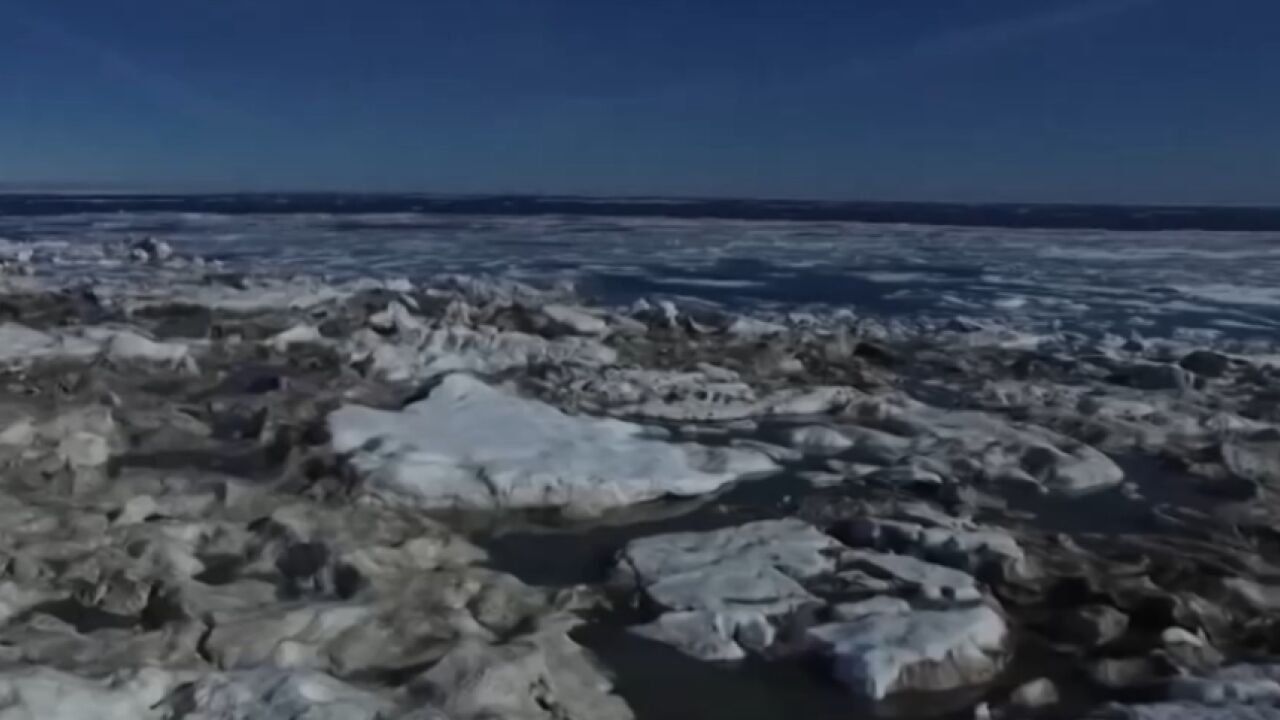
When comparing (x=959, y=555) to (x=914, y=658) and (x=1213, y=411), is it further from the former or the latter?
(x=1213, y=411)

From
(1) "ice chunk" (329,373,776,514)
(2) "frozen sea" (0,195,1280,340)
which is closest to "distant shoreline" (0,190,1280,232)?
(2) "frozen sea" (0,195,1280,340)

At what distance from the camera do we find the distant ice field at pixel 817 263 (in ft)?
45.4

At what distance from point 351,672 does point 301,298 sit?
9.77 m

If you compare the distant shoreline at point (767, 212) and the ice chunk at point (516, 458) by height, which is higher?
the ice chunk at point (516, 458)

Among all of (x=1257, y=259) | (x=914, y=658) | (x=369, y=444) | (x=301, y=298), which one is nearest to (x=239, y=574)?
(x=369, y=444)

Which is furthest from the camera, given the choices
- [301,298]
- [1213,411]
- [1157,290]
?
[1157,290]

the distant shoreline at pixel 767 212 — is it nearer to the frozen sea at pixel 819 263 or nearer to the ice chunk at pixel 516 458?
the frozen sea at pixel 819 263

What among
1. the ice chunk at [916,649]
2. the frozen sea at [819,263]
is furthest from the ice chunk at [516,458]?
the frozen sea at [819,263]

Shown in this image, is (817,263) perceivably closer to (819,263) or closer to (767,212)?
(819,263)

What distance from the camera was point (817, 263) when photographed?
20219 mm

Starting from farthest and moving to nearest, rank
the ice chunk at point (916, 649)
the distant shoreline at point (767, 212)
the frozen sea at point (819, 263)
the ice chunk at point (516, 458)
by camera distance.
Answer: the distant shoreline at point (767, 212) < the frozen sea at point (819, 263) < the ice chunk at point (516, 458) < the ice chunk at point (916, 649)

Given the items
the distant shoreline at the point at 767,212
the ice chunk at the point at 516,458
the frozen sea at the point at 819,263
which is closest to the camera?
the ice chunk at the point at 516,458

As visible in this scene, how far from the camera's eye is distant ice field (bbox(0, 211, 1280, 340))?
13.8 meters

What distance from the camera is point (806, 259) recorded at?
69.6 ft
